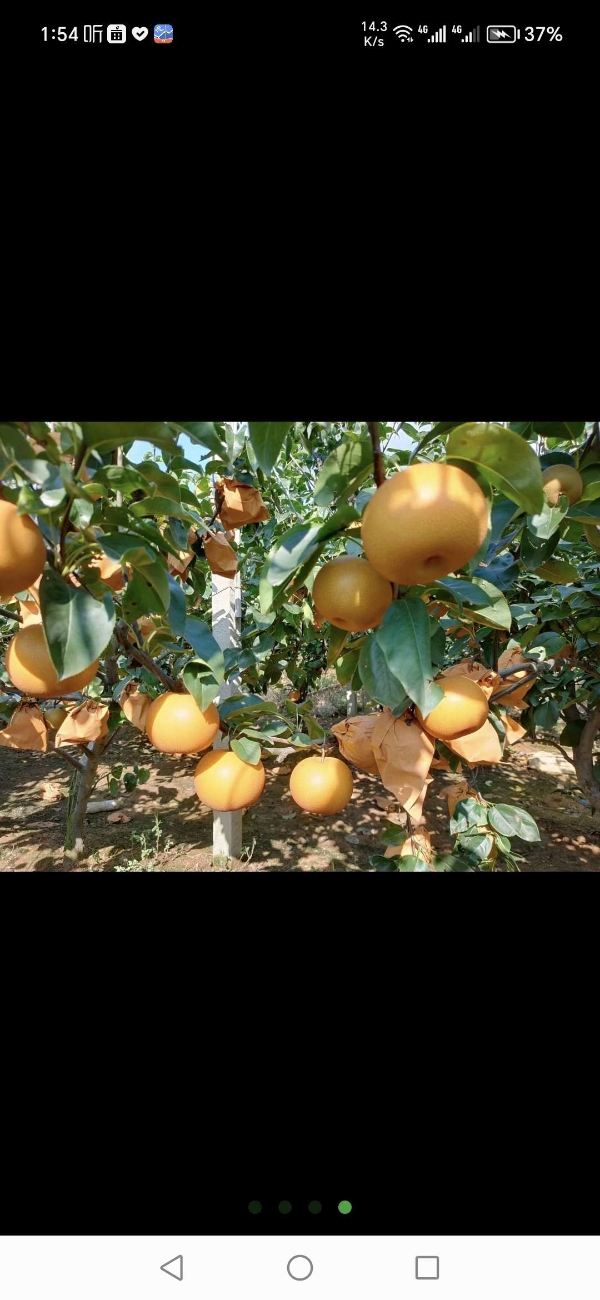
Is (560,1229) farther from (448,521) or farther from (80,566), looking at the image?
(80,566)

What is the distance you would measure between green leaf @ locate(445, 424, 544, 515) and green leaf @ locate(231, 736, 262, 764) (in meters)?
0.50

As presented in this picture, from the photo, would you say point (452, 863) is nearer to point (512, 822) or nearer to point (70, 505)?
A: point (512, 822)

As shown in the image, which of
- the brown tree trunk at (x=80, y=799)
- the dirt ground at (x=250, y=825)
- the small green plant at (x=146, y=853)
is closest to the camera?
the brown tree trunk at (x=80, y=799)

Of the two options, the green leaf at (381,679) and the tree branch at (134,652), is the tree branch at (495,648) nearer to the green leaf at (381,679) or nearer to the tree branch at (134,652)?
the green leaf at (381,679)

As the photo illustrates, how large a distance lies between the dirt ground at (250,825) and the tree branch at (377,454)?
1.47 metres

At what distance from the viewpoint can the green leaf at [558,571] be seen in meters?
0.83

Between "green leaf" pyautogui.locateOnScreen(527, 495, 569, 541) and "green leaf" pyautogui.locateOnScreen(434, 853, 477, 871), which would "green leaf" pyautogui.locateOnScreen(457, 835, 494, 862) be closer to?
"green leaf" pyautogui.locateOnScreen(434, 853, 477, 871)

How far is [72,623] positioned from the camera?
487mm

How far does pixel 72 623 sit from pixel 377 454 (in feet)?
0.98

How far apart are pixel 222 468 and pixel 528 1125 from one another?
3.60 feet

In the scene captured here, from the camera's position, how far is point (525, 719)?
150 cm

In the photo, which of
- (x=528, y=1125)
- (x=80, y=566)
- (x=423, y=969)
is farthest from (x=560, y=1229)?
(x=80, y=566)

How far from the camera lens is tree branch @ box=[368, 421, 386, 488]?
452mm
